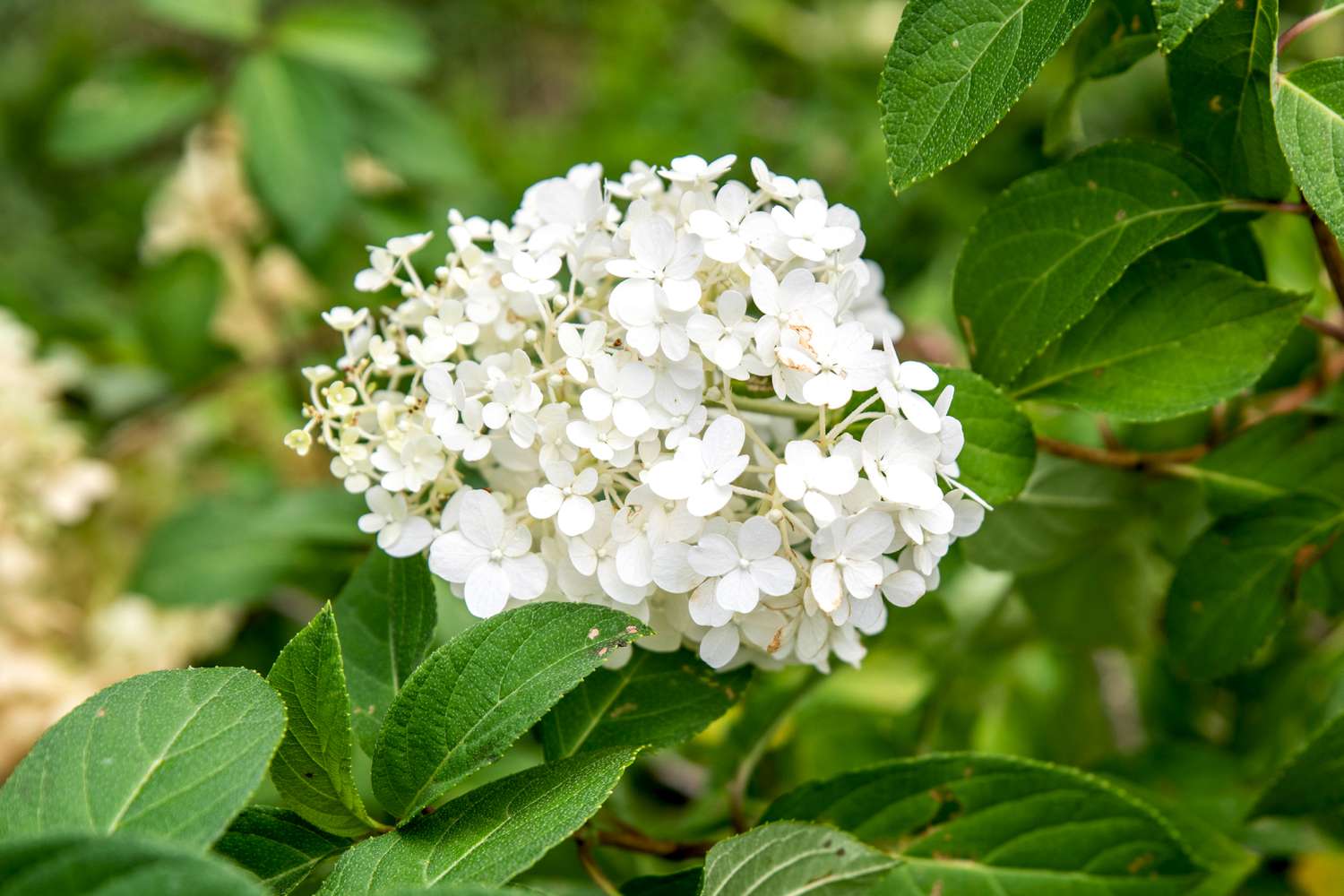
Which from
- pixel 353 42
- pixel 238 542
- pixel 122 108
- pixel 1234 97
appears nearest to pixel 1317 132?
pixel 1234 97

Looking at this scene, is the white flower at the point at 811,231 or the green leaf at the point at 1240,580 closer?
the white flower at the point at 811,231

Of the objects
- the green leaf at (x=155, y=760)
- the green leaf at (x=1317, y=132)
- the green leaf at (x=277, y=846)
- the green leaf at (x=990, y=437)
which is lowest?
the green leaf at (x=277, y=846)

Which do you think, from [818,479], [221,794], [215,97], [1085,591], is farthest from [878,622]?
[215,97]

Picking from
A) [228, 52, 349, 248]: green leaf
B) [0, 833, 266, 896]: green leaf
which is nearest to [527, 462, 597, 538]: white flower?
[0, 833, 266, 896]: green leaf

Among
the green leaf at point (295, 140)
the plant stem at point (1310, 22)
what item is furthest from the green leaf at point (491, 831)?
the green leaf at point (295, 140)

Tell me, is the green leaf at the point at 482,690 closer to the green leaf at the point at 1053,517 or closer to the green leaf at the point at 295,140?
the green leaf at the point at 1053,517

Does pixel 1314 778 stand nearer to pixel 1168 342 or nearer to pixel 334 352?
pixel 1168 342
